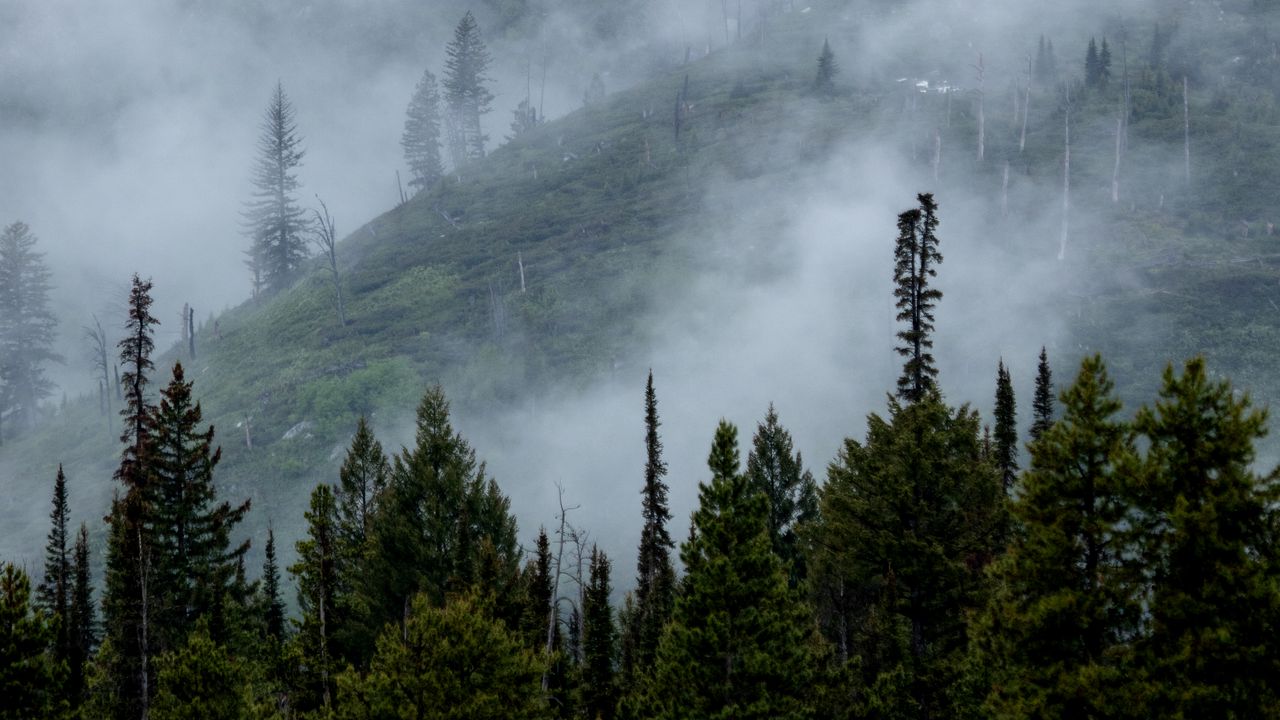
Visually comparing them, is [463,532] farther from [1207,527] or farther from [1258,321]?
[1258,321]

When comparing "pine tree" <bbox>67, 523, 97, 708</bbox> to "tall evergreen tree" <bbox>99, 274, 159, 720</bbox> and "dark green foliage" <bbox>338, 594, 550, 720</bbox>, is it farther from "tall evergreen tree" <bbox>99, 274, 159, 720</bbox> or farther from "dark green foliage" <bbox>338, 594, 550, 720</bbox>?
"dark green foliage" <bbox>338, 594, 550, 720</bbox>

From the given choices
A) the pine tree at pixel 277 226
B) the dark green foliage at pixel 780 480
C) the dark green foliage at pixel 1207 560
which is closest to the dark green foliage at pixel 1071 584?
the dark green foliage at pixel 1207 560

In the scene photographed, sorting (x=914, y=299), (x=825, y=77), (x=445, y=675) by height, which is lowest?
(x=445, y=675)

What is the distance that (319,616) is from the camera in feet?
90.6

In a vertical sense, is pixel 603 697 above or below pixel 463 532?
below

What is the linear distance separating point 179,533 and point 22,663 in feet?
41.6

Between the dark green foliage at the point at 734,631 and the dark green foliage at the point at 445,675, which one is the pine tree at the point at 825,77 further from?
the dark green foliage at the point at 445,675

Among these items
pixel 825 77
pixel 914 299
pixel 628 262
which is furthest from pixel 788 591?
pixel 825 77

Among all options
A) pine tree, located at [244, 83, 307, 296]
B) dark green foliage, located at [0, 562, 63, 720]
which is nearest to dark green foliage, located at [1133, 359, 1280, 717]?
dark green foliage, located at [0, 562, 63, 720]

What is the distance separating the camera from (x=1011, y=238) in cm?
9600

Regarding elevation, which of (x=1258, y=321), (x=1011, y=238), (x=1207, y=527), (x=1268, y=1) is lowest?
(x=1207, y=527)

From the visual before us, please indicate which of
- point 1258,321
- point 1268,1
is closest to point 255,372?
point 1258,321

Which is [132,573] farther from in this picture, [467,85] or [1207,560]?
[467,85]

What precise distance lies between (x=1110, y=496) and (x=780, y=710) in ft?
26.4
